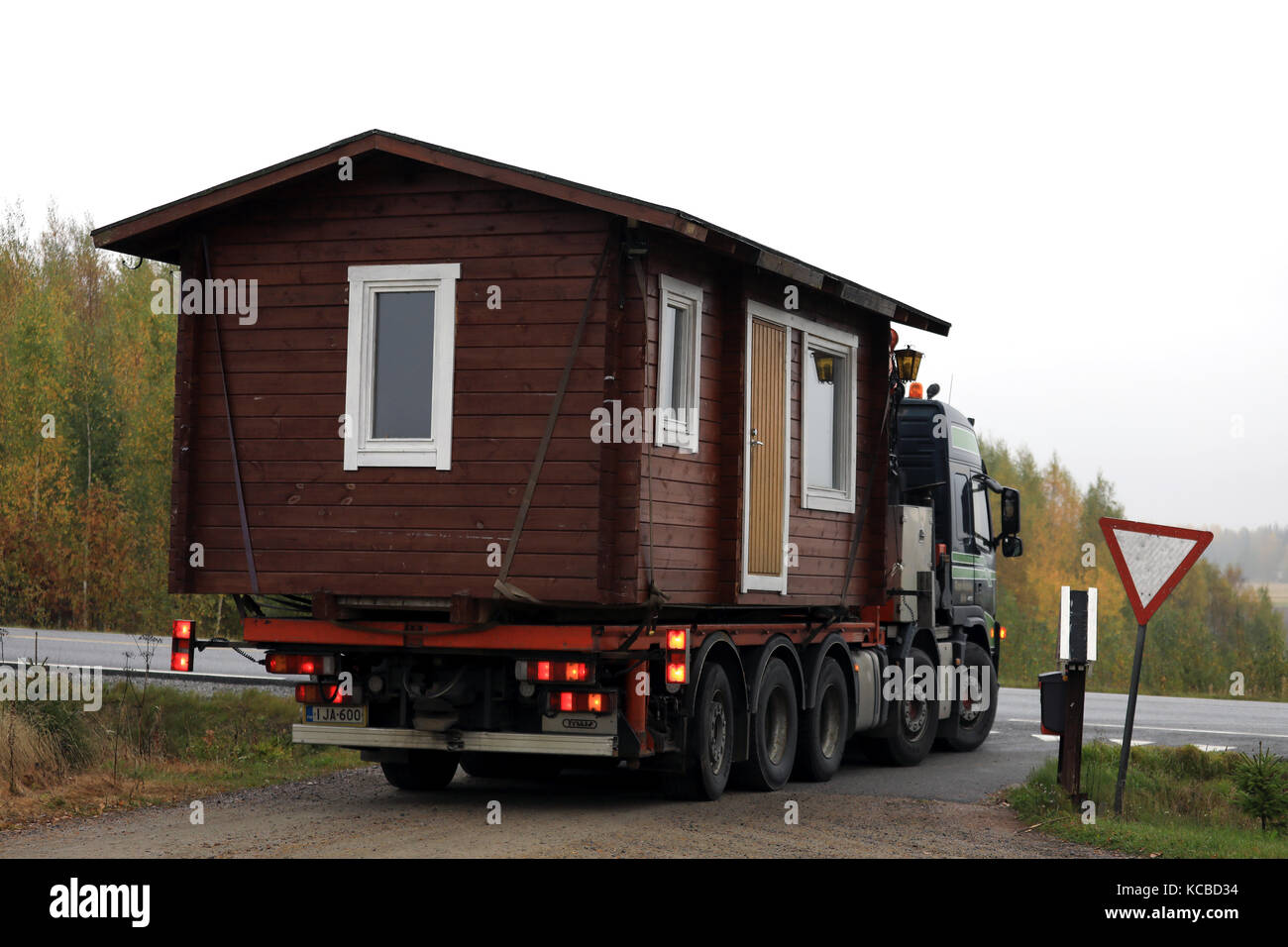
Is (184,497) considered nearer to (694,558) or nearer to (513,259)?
(513,259)

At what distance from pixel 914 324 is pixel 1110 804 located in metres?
5.39

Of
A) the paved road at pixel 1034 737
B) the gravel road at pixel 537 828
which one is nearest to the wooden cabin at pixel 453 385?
the gravel road at pixel 537 828

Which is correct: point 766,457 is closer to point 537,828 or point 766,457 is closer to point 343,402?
point 343,402

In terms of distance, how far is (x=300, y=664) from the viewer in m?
10.6

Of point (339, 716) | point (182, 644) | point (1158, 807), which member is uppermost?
point (182, 644)

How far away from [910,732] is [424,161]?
312 inches

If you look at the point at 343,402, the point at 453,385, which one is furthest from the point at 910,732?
the point at 343,402

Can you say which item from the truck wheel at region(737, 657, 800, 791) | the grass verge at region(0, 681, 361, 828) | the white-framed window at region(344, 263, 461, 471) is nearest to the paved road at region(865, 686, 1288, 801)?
the truck wheel at region(737, 657, 800, 791)

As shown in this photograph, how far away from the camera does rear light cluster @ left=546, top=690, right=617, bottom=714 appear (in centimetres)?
997

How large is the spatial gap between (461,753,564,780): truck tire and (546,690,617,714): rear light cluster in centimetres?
245

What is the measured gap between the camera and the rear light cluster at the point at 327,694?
34.5 feet

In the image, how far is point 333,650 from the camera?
1062cm

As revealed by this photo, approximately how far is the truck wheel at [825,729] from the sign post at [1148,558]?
297 centimetres
